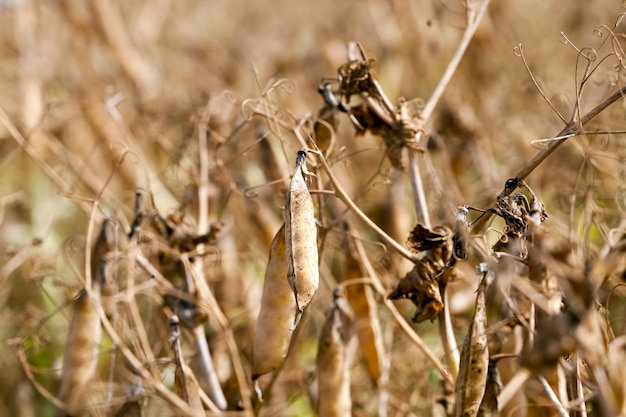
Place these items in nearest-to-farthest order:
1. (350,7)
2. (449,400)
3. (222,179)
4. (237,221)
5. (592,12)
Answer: (449,400)
(222,179)
(237,221)
(592,12)
(350,7)

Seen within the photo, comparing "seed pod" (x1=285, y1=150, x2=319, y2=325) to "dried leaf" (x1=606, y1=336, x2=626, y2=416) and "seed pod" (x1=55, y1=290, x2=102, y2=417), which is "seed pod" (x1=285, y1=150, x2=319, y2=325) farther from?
"seed pod" (x1=55, y1=290, x2=102, y2=417)

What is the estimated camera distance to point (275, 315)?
45.8 inches

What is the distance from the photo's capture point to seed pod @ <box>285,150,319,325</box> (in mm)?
978

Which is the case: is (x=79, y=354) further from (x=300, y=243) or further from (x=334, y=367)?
(x=300, y=243)

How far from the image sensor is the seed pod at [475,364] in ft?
3.34

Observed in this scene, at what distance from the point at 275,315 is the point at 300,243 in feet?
0.71

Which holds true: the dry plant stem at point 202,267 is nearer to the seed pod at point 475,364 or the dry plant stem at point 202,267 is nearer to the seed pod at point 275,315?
the seed pod at point 275,315

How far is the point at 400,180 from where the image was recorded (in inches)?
77.2

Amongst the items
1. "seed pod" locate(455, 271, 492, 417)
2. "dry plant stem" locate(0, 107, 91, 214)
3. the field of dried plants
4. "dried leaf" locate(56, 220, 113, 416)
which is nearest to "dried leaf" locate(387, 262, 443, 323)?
the field of dried plants

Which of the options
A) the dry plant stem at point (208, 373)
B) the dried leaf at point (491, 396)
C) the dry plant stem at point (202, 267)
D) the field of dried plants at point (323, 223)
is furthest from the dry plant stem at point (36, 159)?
the dried leaf at point (491, 396)

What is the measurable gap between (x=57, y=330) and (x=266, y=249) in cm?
71

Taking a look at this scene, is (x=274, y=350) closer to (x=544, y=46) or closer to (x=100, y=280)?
(x=100, y=280)

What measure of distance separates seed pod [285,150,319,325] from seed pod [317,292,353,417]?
0.34m

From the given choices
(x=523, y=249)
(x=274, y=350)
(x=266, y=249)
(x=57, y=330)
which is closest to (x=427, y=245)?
(x=523, y=249)
